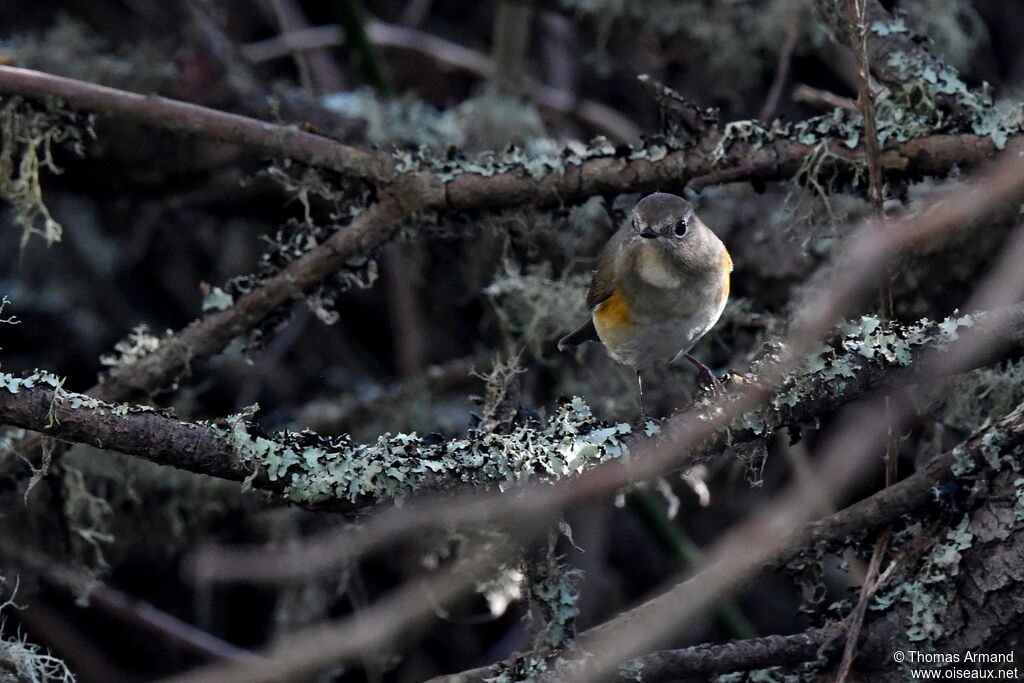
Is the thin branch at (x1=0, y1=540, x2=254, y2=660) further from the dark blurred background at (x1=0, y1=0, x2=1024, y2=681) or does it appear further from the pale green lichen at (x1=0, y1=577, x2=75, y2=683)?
the pale green lichen at (x1=0, y1=577, x2=75, y2=683)

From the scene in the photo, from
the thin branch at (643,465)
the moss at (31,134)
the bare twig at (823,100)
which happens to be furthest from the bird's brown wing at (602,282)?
the moss at (31,134)

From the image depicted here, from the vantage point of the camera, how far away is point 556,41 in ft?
17.2

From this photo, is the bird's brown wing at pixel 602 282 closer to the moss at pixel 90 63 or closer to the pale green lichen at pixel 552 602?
the pale green lichen at pixel 552 602

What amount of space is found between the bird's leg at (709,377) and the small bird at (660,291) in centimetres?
2

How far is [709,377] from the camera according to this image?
310 centimetres

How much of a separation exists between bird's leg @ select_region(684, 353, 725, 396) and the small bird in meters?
0.02

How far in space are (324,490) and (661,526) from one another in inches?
79.9

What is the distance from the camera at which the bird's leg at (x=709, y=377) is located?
7.73 ft

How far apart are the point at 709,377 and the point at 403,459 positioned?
1.30 metres

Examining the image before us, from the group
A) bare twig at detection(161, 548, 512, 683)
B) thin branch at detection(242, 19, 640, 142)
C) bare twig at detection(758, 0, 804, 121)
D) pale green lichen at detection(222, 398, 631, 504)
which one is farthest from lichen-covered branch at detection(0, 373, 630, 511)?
thin branch at detection(242, 19, 640, 142)

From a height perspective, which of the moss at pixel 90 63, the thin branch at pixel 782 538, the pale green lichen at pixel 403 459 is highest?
the moss at pixel 90 63

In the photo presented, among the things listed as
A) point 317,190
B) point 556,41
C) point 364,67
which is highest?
point 556,41

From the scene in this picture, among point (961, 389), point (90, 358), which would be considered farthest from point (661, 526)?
point (90, 358)

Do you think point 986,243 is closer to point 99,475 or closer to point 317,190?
point 317,190
